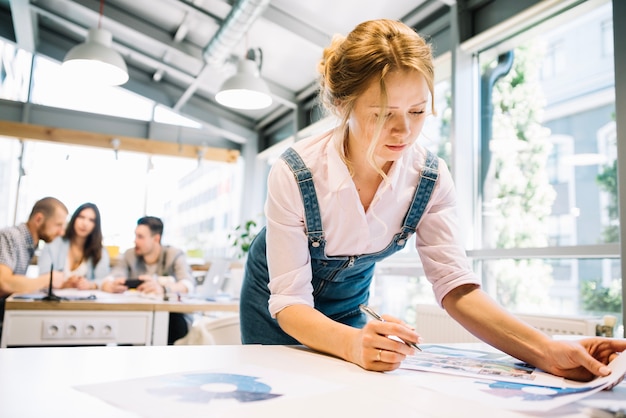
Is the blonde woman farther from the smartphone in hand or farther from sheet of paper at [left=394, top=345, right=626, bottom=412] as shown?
the smartphone in hand

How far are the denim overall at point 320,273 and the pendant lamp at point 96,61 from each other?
261 centimetres

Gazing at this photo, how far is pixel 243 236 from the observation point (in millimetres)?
5840

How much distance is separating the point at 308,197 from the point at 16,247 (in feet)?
7.30

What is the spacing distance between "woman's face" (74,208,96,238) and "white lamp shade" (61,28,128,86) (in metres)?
0.93

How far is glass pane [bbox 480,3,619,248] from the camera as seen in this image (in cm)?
255

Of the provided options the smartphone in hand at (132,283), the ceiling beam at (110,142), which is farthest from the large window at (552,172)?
the ceiling beam at (110,142)

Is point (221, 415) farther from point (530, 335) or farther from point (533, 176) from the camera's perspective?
point (533, 176)

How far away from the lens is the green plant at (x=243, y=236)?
5886 millimetres

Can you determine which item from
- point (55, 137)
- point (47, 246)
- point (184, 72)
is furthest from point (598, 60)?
point (55, 137)

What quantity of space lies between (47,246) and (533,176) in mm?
3074

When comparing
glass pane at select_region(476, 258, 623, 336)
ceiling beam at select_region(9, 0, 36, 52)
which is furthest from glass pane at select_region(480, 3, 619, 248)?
ceiling beam at select_region(9, 0, 36, 52)

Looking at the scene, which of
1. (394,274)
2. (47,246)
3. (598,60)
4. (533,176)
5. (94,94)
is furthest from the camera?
(94,94)

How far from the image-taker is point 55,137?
20.0 ft

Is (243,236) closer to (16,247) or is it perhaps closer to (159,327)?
(16,247)
